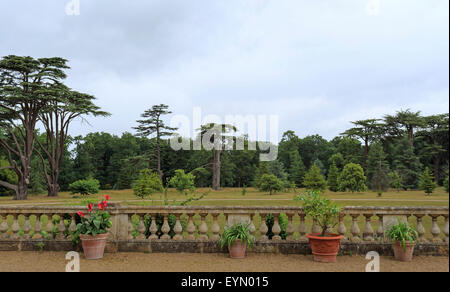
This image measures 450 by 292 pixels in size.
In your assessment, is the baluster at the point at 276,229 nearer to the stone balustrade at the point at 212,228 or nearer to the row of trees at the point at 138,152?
the stone balustrade at the point at 212,228

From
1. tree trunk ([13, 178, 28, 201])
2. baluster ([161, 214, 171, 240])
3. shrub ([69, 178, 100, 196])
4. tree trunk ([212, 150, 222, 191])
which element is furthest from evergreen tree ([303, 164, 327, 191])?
baluster ([161, 214, 171, 240])

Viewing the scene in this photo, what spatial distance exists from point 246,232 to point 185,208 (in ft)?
4.40

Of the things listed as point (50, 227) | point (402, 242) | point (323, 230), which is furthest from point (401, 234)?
point (50, 227)

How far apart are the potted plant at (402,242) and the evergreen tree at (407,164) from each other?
37.3 m

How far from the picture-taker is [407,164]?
42031 mm

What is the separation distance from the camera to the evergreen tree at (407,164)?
1580 inches

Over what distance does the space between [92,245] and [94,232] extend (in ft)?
0.82

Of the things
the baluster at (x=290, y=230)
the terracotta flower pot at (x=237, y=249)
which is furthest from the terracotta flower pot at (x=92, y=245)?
the baluster at (x=290, y=230)

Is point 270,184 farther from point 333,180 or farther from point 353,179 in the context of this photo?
point 333,180
